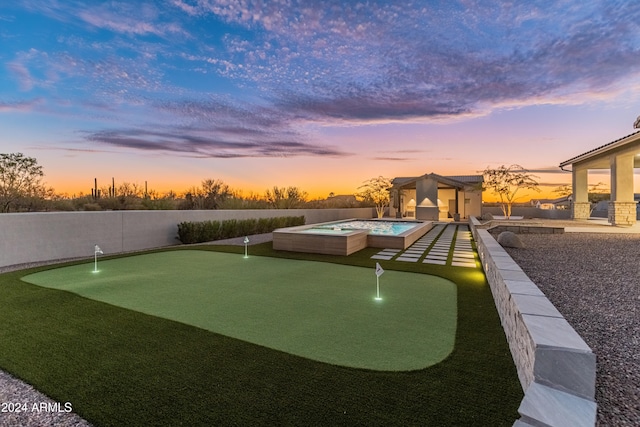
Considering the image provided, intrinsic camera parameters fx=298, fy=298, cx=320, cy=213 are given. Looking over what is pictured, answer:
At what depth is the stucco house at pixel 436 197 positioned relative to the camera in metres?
20.7

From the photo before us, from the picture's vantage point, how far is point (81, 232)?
349 inches

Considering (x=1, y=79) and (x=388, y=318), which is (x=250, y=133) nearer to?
(x=1, y=79)

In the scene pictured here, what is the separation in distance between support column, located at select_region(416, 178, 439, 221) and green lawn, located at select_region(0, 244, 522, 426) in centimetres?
1751

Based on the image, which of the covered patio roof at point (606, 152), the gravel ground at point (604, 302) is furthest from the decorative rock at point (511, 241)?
the covered patio roof at point (606, 152)

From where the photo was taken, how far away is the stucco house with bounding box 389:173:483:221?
67.9ft

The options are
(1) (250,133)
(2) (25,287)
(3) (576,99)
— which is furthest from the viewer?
(1) (250,133)

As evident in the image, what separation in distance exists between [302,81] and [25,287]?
1111cm

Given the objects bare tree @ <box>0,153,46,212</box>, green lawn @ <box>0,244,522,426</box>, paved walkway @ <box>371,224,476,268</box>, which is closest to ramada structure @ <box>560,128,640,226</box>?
paved walkway @ <box>371,224,476,268</box>

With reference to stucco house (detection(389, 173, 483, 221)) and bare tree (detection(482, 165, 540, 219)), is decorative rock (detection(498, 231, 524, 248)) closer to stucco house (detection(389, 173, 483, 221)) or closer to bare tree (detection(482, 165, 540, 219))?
stucco house (detection(389, 173, 483, 221))

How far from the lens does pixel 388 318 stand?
12.5 ft

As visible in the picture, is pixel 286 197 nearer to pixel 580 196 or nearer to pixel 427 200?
pixel 427 200

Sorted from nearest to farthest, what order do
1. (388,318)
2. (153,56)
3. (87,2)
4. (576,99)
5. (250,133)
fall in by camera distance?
(388,318) → (87,2) → (153,56) → (576,99) → (250,133)

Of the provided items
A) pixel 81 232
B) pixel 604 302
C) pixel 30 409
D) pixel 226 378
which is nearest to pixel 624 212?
pixel 604 302

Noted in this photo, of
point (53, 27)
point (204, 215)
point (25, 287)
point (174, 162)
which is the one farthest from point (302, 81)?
point (25, 287)
